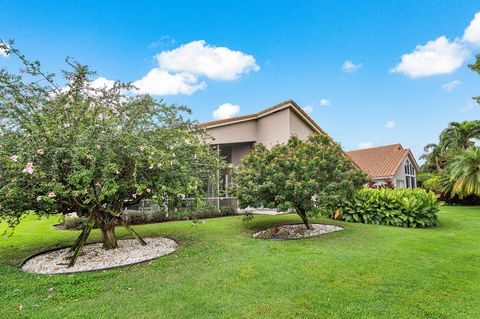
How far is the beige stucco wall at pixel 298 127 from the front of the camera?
608 inches

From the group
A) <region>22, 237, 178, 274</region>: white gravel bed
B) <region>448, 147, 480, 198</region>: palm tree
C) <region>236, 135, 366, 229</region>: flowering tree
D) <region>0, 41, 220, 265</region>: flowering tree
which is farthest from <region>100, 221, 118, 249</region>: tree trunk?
<region>448, 147, 480, 198</region>: palm tree

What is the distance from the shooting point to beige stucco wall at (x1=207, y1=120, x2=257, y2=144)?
15312mm

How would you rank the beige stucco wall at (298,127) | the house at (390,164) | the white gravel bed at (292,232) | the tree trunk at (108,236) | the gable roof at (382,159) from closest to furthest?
the tree trunk at (108,236)
the white gravel bed at (292,232)
the beige stucco wall at (298,127)
the house at (390,164)
the gable roof at (382,159)

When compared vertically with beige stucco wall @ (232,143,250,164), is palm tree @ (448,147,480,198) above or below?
below

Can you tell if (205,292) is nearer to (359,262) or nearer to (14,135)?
(359,262)

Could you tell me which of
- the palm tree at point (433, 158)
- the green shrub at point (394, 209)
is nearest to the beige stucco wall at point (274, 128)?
the green shrub at point (394, 209)

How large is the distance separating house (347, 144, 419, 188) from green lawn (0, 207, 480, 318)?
15974mm

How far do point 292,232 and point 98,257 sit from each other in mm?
5864

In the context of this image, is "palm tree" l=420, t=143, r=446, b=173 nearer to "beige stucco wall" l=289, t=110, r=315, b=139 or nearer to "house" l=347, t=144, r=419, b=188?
"house" l=347, t=144, r=419, b=188

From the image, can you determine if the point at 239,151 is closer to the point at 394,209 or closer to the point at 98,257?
the point at 394,209

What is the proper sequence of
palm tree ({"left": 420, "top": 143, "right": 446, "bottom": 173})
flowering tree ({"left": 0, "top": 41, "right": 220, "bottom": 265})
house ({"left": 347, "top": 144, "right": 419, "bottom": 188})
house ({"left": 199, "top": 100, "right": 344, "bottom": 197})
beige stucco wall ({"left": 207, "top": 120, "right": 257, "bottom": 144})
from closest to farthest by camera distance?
1. flowering tree ({"left": 0, "top": 41, "right": 220, "bottom": 265})
2. house ({"left": 199, "top": 100, "right": 344, "bottom": 197})
3. beige stucco wall ({"left": 207, "top": 120, "right": 257, "bottom": 144})
4. house ({"left": 347, "top": 144, "right": 419, "bottom": 188})
5. palm tree ({"left": 420, "top": 143, "right": 446, "bottom": 173})

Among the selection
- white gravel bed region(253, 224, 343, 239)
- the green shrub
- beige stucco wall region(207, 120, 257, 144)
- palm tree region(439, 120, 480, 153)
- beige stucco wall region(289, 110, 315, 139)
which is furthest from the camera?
palm tree region(439, 120, 480, 153)

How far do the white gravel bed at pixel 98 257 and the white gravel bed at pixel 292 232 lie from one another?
9.73 ft

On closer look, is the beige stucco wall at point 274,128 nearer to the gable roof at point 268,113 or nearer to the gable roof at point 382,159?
the gable roof at point 268,113
